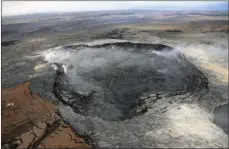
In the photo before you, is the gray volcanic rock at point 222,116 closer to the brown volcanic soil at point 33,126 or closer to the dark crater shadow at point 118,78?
the dark crater shadow at point 118,78

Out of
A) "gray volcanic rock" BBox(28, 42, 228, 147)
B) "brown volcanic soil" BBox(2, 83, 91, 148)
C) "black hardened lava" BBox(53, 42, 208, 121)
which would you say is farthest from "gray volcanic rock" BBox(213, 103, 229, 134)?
"brown volcanic soil" BBox(2, 83, 91, 148)

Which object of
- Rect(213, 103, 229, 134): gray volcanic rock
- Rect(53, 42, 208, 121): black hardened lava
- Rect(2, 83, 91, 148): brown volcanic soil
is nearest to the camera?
Rect(2, 83, 91, 148): brown volcanic soil

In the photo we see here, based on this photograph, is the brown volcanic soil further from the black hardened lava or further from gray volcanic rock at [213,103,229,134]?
gray volcanic rock at [213,103,229,134]

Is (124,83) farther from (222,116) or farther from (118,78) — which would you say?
(222,116)

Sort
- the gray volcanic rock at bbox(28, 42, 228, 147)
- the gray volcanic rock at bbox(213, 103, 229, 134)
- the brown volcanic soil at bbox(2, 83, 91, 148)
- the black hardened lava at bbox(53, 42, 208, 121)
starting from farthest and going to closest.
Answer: the black hardened lava at bbox(53, 42, 208, 121)
the gray volcanic rock at bbox(213, 103, 229, 134)
the gray volcanic rock at bbox(28, 42, 228, 147)
the brown volcanic soil at bbox(2, 83, 91, 148)

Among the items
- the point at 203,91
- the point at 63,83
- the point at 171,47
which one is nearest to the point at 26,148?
the point at 63,83

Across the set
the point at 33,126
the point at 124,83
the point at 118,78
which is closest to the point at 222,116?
the point at 124,83

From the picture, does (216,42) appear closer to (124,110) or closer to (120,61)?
(120,61)
